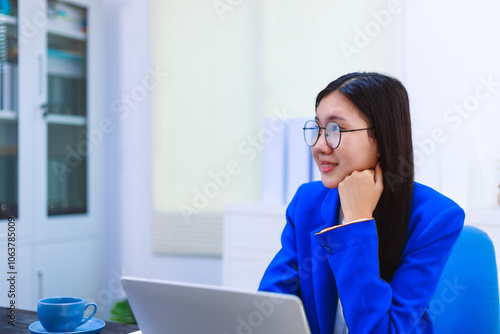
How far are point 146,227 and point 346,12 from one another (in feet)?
5.63

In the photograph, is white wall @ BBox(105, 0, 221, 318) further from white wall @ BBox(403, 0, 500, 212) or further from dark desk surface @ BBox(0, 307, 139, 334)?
dark desk surface @ BBox(0, 307, 139, 334)

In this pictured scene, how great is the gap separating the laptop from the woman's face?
56 cm

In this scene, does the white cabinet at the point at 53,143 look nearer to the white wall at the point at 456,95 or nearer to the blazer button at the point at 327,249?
the white wall at the point at 456,95

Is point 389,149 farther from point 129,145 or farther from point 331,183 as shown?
point 129,145

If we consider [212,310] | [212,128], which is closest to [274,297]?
[212,310]

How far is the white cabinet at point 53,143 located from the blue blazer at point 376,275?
197cm
